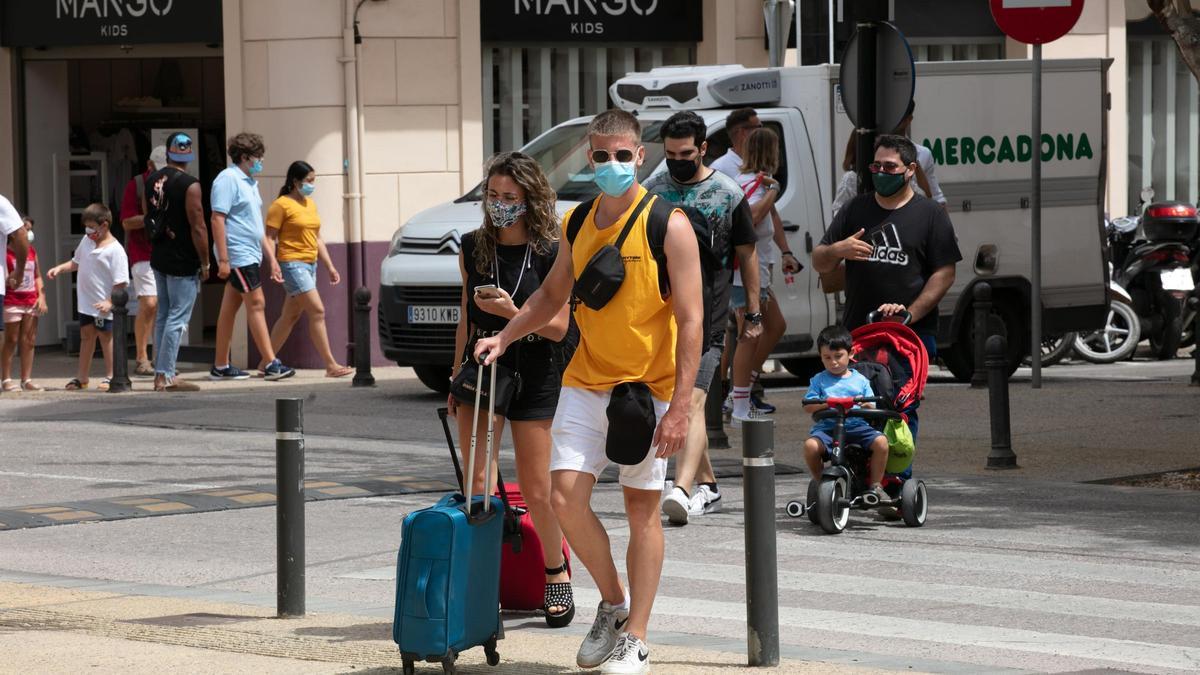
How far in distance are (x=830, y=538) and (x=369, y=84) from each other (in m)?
11.0

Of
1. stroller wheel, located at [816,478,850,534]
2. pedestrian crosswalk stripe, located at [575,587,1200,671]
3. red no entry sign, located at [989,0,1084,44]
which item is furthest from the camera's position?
red no entry sign, located at [989,0,1084,44]

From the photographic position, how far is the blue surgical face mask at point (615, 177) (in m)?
6.98

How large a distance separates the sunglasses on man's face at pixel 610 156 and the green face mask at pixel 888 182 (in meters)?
3.79

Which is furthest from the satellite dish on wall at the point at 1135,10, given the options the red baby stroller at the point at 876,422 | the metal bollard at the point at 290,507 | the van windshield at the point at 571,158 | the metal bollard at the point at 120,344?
the metal bollard at the point at 290,507

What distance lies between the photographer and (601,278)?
688 cm

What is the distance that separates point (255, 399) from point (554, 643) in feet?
31.9

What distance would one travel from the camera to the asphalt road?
765 cm

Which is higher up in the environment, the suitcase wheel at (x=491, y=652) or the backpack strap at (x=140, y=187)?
the backpack strap at (x=140, y=187)

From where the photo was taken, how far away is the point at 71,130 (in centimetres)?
2319

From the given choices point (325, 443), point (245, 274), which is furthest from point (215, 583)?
point (245, 274)

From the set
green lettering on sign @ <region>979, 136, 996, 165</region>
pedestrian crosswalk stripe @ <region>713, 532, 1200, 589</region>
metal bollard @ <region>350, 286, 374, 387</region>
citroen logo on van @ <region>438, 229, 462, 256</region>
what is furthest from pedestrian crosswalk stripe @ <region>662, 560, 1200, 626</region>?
metal bollard @ <region>350, 286, 374, 387</region>

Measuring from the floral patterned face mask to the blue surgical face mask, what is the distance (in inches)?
34.1

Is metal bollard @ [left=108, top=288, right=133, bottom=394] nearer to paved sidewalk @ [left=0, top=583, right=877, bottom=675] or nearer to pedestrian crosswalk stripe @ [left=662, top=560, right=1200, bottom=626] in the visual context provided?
paved sidewalk @ [left=0, top=583, right=877, bottom=675]

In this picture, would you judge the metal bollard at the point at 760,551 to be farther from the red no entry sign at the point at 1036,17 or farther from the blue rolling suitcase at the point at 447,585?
the red no entry sign at the point at 1036,17
